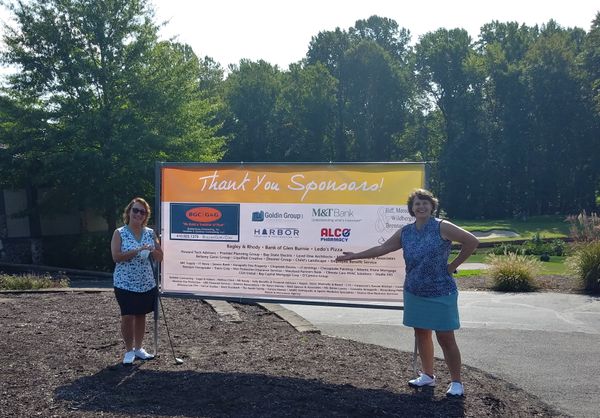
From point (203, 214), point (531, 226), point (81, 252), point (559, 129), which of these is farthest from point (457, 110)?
point (203, 214)

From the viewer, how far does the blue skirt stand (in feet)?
20.8

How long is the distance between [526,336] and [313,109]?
59275mm

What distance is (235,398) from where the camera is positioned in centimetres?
628

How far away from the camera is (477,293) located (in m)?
15.0

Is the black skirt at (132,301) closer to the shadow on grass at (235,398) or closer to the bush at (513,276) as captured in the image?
the shadow on grass at (235,398)

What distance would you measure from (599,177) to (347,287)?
5783 centimetres

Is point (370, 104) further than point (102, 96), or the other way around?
point (370, 104)

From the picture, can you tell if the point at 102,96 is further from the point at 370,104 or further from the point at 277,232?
the point at 370,104

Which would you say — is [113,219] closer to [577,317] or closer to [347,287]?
[577,317]

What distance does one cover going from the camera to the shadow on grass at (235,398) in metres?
5.93

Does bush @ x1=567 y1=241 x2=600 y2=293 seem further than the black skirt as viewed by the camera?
Yes

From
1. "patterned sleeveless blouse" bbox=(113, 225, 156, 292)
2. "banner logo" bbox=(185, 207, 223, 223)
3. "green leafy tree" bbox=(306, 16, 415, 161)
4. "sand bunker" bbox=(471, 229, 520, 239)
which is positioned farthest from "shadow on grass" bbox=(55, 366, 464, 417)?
"green leafy tree" bbox=(306, 16, 415, 161)

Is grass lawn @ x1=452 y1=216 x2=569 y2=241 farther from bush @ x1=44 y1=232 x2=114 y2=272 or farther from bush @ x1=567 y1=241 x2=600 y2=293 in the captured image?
bush @ x1=567 y1=241 x2=600 y2=293

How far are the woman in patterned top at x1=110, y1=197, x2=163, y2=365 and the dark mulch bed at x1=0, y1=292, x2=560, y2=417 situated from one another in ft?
1.43
